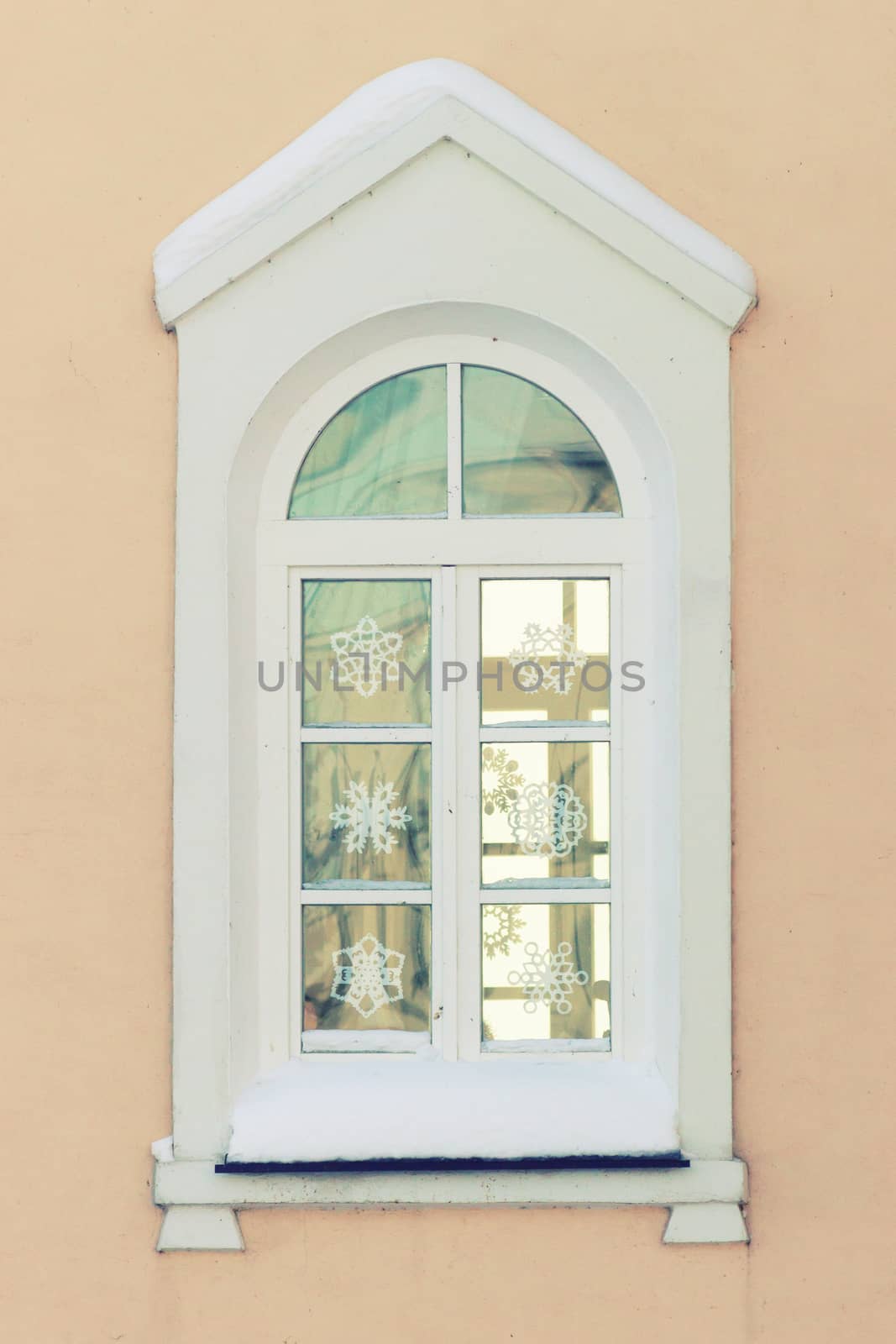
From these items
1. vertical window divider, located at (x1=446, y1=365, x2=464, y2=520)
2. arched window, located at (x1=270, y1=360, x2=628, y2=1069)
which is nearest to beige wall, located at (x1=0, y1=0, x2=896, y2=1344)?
arched window, located at (x1=270, y1=360, x2=628, y2=1069)

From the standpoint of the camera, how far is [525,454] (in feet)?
9.72

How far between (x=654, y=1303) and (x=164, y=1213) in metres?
1.27

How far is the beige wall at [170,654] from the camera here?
109 inches

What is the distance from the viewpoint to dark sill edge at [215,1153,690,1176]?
274cm

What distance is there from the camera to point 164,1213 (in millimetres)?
2793

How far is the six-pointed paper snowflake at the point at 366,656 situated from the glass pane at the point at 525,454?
0.41 m

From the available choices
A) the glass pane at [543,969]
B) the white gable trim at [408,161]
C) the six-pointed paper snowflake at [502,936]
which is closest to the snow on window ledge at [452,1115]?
the glass pane at [543,969]

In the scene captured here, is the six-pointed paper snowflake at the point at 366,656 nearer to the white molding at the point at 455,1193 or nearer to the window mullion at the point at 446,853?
the window mullion at the point at 446,853

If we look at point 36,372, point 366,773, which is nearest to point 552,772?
point 366,773

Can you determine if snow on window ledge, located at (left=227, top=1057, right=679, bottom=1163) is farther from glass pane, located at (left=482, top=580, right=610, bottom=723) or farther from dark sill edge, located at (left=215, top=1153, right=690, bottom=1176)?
glass pane, located at (left=482, top=580, right=610, bottom=723)

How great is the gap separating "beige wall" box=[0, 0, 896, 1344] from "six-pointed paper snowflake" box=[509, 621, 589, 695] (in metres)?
0.45

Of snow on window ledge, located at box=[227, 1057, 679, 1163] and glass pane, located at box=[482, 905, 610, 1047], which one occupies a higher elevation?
glass pane, located at box=[482, 905, 610, 1047]

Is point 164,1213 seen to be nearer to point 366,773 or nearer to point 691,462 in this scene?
point 366,773

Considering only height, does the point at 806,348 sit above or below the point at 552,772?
above
